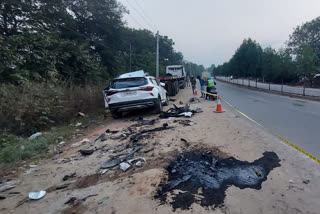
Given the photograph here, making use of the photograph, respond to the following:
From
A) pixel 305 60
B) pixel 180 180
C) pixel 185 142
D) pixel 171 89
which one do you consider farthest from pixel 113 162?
pixel 305 60

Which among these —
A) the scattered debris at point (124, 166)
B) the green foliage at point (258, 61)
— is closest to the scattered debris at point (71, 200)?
the scattered debris at point (124, 166)

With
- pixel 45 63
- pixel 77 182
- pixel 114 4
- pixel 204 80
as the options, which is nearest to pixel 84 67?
pixel 45 63

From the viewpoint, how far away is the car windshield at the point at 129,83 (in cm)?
812

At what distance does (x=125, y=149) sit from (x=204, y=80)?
36.5ft

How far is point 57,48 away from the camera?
14125 mm

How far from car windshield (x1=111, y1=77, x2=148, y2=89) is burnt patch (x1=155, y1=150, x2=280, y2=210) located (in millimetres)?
4710

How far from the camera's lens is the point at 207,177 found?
3.19 metres

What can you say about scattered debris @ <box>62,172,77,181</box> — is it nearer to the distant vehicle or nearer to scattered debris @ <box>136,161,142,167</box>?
scattered debris @ <box>136,161,142,167</box>

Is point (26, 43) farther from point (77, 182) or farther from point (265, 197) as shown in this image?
point (265, 197)

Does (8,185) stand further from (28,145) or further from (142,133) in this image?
(142,133)

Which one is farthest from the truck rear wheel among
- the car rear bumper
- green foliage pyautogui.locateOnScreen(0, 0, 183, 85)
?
the car rear bumper

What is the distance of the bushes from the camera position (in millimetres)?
6597

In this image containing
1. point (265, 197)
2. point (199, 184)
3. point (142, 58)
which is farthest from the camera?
point (142, 58)

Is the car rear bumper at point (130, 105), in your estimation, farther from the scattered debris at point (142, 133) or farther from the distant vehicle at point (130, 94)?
the scattered debris at point (142, 133)
